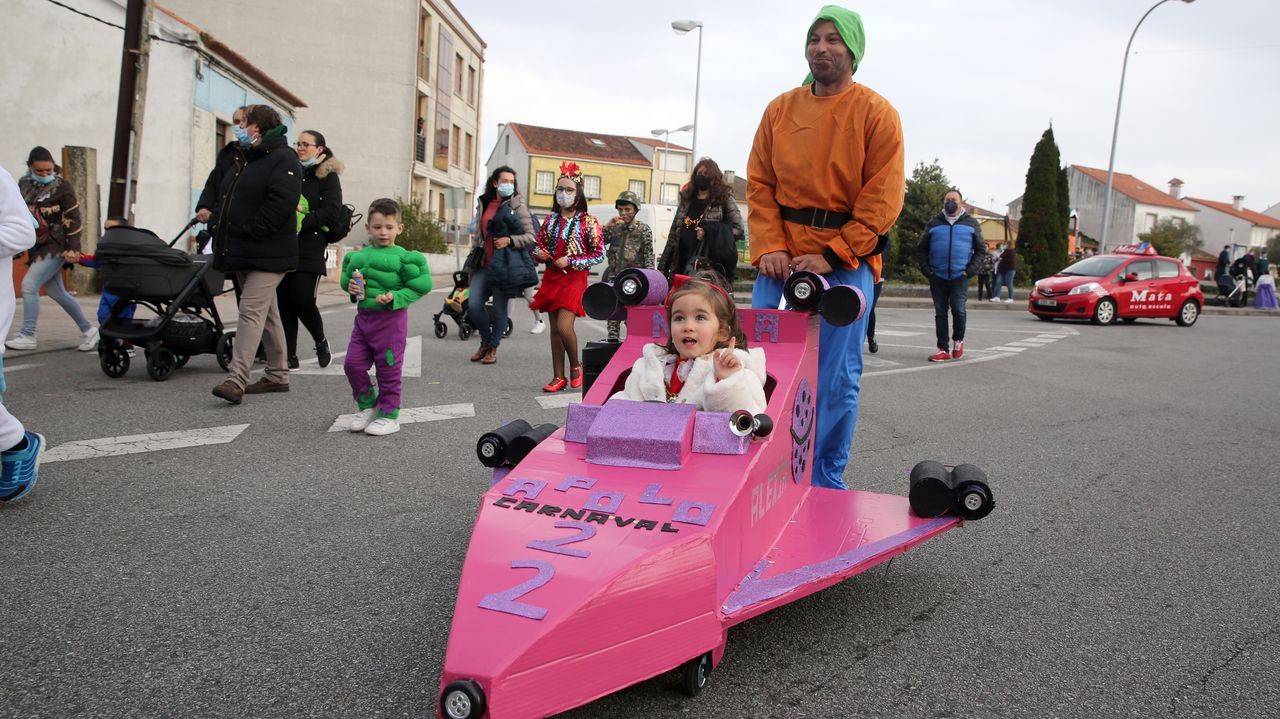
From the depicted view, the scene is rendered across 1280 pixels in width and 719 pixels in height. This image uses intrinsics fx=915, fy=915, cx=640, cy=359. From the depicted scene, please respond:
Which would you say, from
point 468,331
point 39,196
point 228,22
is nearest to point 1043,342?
point 468,331

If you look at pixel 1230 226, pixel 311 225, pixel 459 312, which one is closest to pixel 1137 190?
pixel 1230 226

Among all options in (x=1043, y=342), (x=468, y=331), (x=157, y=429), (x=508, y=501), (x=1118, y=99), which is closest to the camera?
(x=508, y=501)

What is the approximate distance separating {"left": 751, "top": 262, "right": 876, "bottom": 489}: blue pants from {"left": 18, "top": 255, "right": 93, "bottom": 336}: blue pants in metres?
7.62

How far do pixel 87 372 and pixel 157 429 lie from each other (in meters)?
2.60

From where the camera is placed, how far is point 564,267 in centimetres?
799

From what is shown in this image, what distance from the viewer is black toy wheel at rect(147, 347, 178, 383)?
7.37m

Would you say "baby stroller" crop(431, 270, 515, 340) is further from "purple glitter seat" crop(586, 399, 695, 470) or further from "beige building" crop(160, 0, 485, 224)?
"beige building" crop(160, 0, 485, 224)

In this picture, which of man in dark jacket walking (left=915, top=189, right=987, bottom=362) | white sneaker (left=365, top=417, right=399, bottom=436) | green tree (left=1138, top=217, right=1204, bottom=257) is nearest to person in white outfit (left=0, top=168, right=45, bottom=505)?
white sneaker (left=365, top=417, right=399, bottom=436)

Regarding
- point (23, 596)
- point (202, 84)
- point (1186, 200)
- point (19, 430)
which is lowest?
point (23, 596)

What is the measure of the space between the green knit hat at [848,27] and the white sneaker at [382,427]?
11.5 feet

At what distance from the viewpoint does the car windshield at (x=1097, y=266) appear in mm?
19562

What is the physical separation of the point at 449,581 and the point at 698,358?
1249mm

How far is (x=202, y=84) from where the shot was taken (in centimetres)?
1931

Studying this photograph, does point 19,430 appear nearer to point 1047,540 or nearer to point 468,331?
point 1047,540
